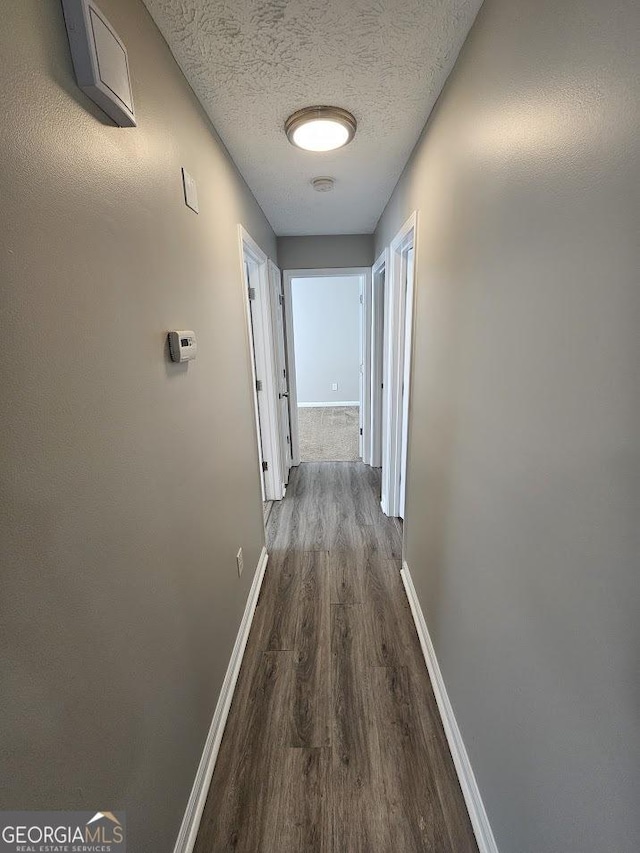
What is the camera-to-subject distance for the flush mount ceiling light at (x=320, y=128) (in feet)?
4.55

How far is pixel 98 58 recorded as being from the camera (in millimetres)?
669

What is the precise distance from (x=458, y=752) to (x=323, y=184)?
278 centimetres

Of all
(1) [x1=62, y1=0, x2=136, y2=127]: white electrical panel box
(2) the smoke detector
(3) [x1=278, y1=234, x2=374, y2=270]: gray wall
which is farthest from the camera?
(3) [x1=278, y1=234, x2=374, y2=270]: gray wall

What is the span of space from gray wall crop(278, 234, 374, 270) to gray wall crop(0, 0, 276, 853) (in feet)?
6.97

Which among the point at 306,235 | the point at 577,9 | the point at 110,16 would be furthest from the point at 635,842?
the point at 306,235

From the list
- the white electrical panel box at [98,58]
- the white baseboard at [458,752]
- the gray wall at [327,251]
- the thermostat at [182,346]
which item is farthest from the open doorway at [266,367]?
the white electrical panel box at [98,58]

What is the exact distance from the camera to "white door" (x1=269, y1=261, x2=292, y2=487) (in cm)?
308

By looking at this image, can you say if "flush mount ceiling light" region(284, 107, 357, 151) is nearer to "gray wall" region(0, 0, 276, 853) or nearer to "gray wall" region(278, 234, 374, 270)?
"gray wall" region(0, 0, 276, 853)

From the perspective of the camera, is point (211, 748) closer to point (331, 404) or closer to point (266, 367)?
point (266, 367)

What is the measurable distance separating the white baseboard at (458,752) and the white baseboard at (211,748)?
0.86 metres

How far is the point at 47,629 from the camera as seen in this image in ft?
1.87

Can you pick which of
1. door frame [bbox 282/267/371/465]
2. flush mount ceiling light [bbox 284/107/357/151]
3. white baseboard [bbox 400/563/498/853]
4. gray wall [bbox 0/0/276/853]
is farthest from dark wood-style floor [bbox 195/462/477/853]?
flush mount ceiling light [bbox 284/107/357/151]

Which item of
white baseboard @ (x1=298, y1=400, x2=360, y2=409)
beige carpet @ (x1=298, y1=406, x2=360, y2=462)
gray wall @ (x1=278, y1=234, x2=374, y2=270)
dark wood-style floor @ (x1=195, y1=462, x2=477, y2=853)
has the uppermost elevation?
gray wall @ (x1=278, y1=234, x2=374, y2=270)

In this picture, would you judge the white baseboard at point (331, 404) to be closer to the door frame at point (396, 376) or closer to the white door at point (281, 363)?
the white door at point (281, 363)
